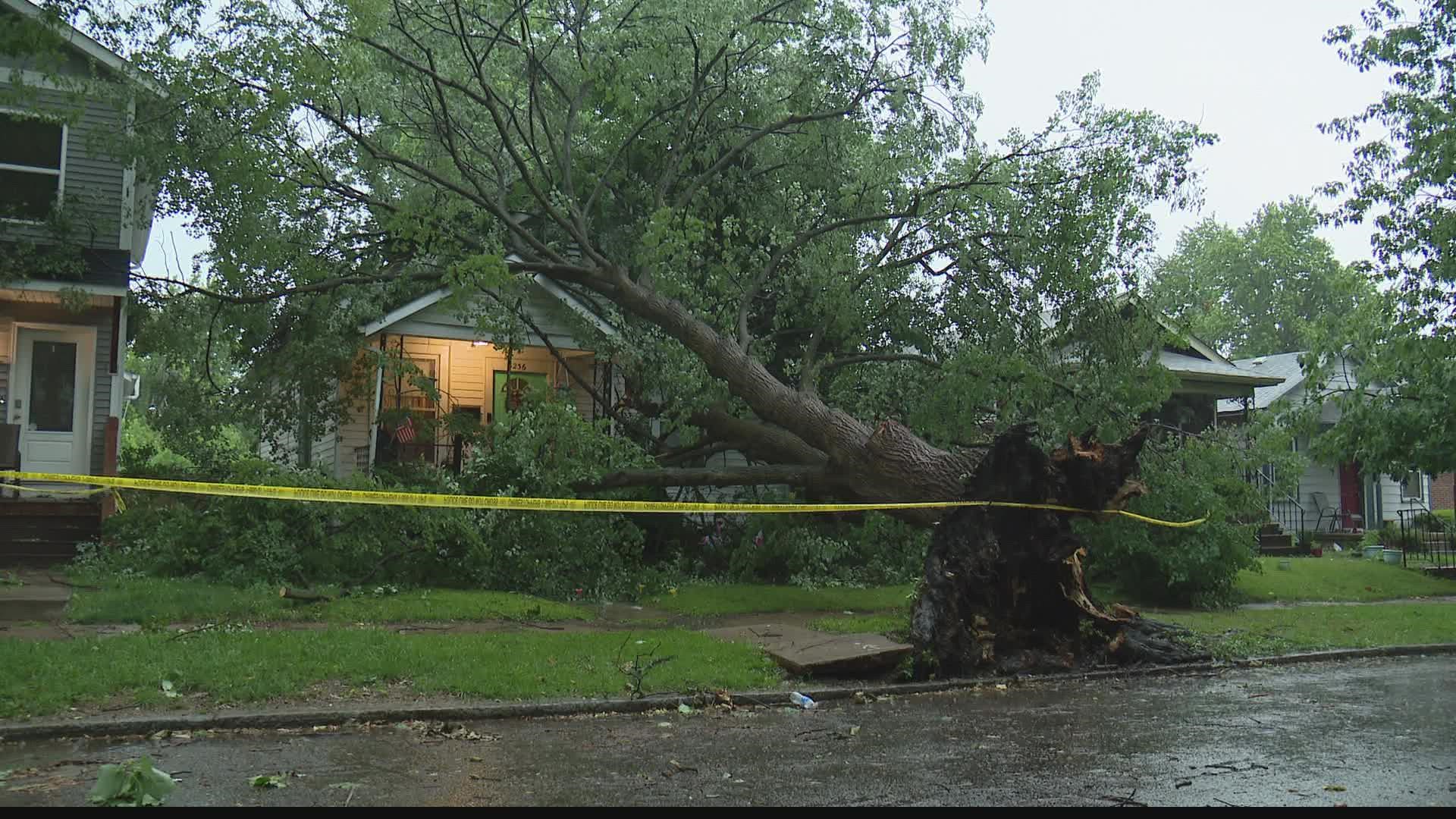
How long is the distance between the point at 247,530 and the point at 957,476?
24.2ft

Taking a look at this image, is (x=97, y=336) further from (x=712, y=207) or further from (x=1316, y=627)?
(x=1316, y=627)

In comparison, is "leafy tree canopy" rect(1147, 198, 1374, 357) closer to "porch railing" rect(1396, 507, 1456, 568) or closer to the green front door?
"porch railing" rect(1396, 507, 1456, 568)

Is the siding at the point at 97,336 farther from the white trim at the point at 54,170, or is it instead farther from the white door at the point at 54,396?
the white trim at the point at 54,170

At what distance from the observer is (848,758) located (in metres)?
6.01

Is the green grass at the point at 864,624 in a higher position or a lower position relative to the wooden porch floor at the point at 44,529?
lower

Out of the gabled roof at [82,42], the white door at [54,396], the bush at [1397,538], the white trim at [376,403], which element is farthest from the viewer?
the bush at [1397,538]

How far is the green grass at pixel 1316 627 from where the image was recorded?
1125cm

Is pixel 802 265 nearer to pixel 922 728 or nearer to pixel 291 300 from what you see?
pixel 291 300

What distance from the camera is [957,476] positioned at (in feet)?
36.6

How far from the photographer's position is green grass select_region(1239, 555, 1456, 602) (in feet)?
53.2

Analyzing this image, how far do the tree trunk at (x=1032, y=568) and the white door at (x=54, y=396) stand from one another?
42.7 feet

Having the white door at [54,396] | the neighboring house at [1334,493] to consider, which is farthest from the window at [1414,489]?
the white door at [54,396]

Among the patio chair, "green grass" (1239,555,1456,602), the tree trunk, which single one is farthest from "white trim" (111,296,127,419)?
the patio chair

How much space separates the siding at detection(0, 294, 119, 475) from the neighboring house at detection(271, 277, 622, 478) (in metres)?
2.55
